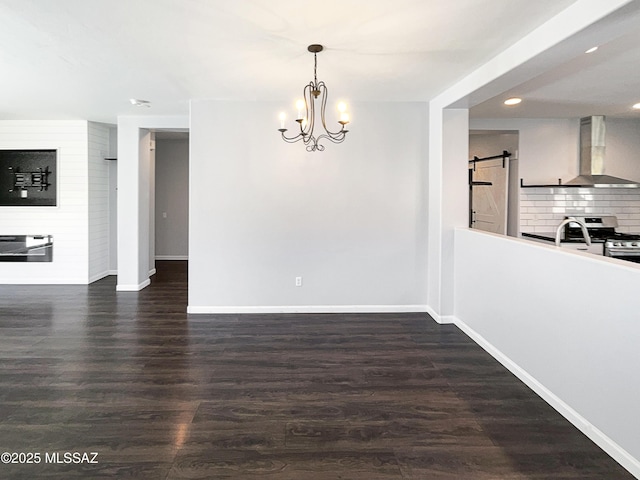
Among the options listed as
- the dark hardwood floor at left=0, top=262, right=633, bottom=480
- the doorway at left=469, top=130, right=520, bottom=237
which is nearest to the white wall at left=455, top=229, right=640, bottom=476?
the dark hardwood floor at left=0, top=262, right=633, bottom=480

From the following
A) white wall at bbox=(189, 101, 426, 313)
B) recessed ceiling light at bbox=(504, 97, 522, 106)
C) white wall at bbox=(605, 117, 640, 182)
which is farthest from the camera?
white wall at bbox=(605, 117, 640, 182)

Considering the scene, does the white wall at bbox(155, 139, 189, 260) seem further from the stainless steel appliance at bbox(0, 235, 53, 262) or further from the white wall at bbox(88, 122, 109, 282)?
the stainless steel appliance at bbox(0, 235, 53, 262)

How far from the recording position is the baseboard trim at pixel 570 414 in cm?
220

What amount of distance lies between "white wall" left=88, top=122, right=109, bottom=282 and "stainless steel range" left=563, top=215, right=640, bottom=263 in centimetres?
700

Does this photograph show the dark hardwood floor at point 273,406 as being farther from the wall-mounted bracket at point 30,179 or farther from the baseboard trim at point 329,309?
the wall-mounted bracket at point 30,179

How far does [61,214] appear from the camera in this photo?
679 centimetres

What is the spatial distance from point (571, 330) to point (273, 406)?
1982 mm

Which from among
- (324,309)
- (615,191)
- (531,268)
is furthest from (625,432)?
(615,191)

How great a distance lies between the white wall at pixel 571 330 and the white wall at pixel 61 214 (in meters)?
6.05

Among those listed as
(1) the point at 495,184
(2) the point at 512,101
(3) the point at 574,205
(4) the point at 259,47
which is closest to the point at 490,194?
(1) the point at 495,184

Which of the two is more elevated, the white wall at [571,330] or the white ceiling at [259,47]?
the white ceiling at [259,47]

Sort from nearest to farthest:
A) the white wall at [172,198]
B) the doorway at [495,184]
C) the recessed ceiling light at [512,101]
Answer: the recessed ceiling light at [512,101] < the doorway at [495,184] < the white wall at [172,198]

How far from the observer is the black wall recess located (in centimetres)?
671

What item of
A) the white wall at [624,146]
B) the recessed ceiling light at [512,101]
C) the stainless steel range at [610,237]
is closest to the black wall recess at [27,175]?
the recessed ceiling light at [512,101]
